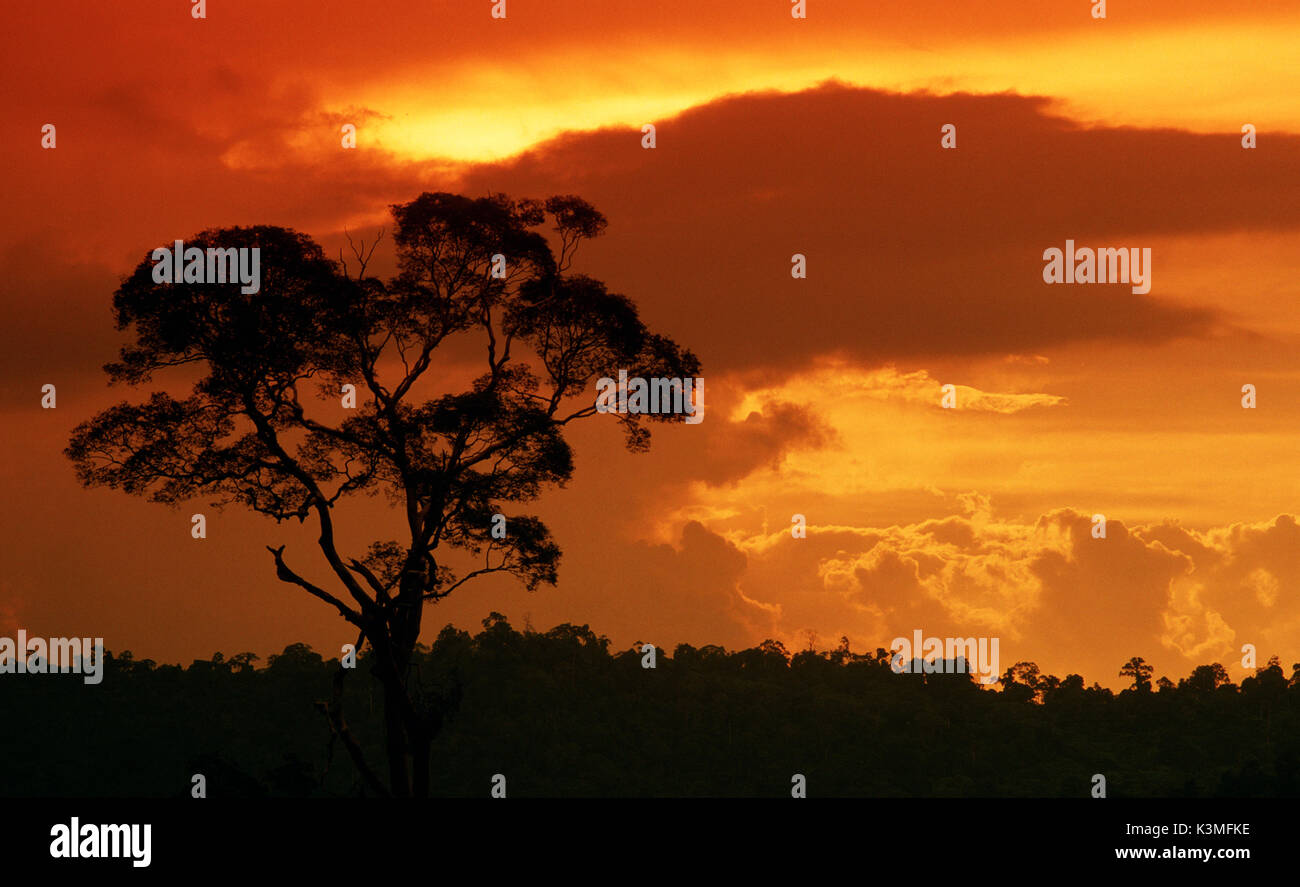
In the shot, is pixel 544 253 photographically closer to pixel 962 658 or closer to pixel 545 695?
pixel 545 695

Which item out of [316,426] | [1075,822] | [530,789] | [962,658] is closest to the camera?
[1075,822]

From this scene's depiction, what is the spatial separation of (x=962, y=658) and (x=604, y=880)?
462 feet

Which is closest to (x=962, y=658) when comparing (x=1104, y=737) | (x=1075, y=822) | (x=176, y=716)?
(x=1104, y=737)

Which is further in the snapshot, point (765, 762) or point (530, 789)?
point (765, 762)

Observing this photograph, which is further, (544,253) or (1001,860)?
(544,253)

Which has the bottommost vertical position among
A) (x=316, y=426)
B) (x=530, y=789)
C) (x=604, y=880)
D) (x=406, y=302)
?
(x=530, y=789)

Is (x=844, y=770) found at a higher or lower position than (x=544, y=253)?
lower

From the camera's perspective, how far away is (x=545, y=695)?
13125cm

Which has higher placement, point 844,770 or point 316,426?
point 316,426

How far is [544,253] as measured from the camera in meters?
33.9

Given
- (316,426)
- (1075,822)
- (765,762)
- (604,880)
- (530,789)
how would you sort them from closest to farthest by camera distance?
(604,880) → (1075,822) → (316,426) → (530,789) → (765,762)

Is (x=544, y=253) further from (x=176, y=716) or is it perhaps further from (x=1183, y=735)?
(x=1183, y=735)

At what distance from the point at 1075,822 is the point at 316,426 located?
1979 cm

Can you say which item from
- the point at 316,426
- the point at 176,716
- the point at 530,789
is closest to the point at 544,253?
the point at 316,426
